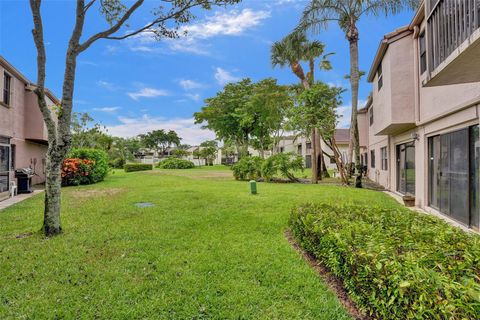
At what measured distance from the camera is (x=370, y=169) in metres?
18.7

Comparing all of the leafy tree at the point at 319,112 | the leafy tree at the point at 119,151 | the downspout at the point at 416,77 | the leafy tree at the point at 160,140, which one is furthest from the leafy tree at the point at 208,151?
the downspout at the point at 416,77

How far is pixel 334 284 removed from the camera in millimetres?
3479

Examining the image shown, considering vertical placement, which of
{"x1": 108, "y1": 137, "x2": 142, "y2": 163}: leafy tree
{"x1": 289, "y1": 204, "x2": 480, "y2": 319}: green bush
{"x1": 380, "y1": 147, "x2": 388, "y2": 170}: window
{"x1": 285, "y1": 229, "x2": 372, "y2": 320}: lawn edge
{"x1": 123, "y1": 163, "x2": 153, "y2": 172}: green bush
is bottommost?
{"x1": 285, "y1": 229, "x2": 372, "y2": 320}: lawn edge

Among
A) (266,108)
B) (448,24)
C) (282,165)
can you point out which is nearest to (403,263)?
(448,24)

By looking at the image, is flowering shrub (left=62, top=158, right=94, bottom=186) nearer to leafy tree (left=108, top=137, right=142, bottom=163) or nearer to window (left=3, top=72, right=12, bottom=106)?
window (left=3, top=72, right=12, bottom=106)

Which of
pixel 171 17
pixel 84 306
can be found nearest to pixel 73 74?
pixel 171 17

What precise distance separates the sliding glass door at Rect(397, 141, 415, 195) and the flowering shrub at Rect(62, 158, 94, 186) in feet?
53.0

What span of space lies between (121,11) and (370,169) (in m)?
17.6

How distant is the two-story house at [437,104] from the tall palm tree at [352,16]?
1427mm

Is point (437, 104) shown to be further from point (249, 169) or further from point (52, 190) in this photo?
point (249, 169)

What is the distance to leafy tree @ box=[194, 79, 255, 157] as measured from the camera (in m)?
30.5

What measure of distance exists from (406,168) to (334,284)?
31.2 ft

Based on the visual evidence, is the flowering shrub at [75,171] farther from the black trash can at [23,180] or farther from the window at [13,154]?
the black trash can at [23,180]

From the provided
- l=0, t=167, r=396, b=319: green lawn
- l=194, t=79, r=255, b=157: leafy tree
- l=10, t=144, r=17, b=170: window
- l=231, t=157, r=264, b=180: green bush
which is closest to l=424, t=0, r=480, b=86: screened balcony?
l=0, t=167, r=396, b=319: green lawn
